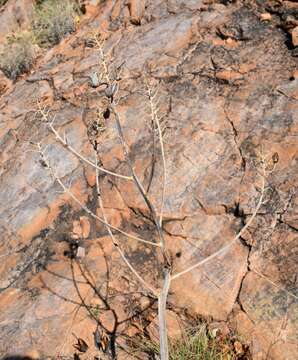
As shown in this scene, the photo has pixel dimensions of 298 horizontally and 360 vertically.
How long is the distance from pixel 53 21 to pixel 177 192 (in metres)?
3.54

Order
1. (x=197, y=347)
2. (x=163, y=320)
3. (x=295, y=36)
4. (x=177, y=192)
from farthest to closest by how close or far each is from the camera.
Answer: (x=295, y=36)
(x=177, y=192)
(x=197, y=347)
(x=163, y=320)

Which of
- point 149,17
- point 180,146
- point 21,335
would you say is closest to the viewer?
point 21,335

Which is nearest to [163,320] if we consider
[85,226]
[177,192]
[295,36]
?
[177,192]

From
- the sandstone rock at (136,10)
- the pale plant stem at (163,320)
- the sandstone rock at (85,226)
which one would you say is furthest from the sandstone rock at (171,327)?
the sandstone rock at (136,10)

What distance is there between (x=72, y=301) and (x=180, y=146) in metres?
1.54

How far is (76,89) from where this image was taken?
5191 mm

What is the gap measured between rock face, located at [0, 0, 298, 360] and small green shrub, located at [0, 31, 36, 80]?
102 cm

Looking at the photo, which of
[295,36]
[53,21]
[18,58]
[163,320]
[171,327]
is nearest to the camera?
[163,320]

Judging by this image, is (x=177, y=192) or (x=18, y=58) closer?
(x=177, y=192)

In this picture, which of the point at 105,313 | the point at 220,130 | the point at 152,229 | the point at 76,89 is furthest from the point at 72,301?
the point at 76,89

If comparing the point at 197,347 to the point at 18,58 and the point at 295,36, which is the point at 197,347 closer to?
the point at 295,36

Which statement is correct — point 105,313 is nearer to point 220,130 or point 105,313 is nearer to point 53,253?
point 53,253

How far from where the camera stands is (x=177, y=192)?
13.1 feet

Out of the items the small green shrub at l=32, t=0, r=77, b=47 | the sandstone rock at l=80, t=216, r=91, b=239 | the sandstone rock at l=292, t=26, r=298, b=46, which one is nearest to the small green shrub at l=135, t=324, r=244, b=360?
the sandstone rock at l=80, t=216, r=91, b=239
